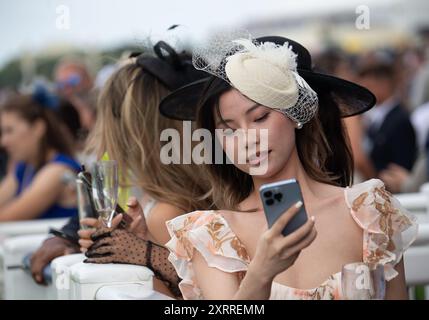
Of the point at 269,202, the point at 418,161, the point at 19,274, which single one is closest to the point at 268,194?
the point at 269,202

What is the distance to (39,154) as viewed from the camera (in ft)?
20.2

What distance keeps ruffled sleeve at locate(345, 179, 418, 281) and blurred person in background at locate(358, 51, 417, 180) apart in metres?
4.76

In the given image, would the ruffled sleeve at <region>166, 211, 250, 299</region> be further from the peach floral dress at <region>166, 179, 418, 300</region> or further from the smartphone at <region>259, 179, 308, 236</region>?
the smartphone at <region>259, 179, 308, 236</region>

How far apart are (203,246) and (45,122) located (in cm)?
389

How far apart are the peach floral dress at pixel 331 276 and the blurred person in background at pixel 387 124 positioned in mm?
4783

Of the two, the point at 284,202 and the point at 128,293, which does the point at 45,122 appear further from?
the point at 284,202

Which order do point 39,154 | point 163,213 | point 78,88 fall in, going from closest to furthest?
point 163,213, point 39,154, point 78,88

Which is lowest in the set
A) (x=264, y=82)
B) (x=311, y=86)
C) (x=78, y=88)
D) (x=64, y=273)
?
(x=78, y=88)

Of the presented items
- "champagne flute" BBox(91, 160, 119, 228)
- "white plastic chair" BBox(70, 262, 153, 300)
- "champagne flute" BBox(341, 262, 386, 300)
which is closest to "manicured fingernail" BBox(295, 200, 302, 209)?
"champagne flute" BBox(341, 262, 386, 300)

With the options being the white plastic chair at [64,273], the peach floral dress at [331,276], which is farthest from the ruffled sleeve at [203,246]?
the white plastic chair at [64,273]
